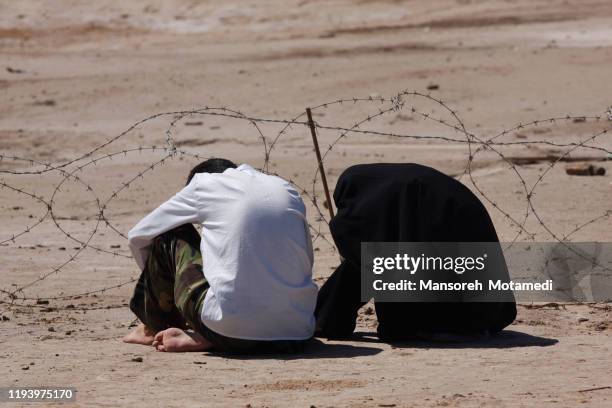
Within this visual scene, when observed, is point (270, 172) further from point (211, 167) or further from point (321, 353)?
point (321, 353)

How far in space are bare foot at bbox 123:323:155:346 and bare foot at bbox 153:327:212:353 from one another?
216 millimetres

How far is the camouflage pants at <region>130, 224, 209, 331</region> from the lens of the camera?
20.5ft

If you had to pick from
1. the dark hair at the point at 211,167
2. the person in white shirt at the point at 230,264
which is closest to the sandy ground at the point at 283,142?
the person in white shirt at the point at 230,264

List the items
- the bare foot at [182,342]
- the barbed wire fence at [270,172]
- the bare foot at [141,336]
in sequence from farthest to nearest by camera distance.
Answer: the barbed wire fence at [270,172], the bare foot at [141,336], the bare foot at [182,342]

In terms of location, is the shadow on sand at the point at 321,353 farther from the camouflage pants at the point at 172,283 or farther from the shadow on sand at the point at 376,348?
the camouflage pants at the point at 172,283

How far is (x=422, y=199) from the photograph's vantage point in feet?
21.3

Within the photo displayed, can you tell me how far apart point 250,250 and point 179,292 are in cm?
44

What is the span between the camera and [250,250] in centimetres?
609

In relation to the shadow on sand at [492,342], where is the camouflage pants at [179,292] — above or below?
above

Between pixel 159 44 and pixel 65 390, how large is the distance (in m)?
16.2

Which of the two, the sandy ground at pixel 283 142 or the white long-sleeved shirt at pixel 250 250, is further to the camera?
the white long-sleeved shirt at pixel 250 250

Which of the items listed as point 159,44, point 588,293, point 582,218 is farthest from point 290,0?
point 588,293

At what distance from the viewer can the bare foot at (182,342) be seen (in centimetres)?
637

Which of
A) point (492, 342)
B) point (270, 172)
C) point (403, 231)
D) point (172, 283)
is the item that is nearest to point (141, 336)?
point (172, 283)
